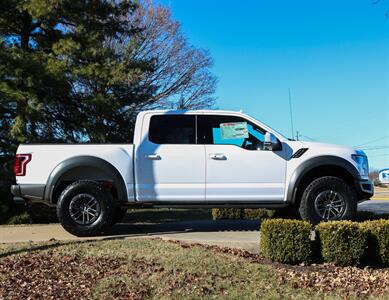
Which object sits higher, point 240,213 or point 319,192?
point 319,192

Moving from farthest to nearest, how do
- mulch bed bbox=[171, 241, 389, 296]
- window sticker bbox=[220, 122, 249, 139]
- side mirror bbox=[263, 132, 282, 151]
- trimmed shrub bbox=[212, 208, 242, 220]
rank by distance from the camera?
trimmed shrub bbox=[212, 208, 242, 220] < window sticker bbox=[220, 122, 249, 139] < side mirror bbox=[263, 132, 282, 151] < mulch bed bbox=[171, 241, 389, 296]

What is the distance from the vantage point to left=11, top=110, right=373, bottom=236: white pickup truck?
834 cm

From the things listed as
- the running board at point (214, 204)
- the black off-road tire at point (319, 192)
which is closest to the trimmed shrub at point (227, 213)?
the running board at point (214, 204)

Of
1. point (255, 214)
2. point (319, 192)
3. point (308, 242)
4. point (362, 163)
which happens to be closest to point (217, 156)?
point (319, 192)

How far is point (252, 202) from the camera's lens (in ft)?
27.9

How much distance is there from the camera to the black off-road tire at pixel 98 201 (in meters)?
8.27

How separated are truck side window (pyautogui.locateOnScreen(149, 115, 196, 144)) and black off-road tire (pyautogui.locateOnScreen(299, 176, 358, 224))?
206cm

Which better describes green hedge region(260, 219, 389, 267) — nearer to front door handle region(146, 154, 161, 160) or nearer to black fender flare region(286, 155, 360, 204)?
black fender flare region(286, 155, 360, 204)

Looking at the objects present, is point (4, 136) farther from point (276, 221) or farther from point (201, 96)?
point (201, 96)

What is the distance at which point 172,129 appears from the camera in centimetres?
868

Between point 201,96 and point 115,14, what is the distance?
11.8 meters

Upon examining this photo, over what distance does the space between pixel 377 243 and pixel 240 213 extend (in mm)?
4669

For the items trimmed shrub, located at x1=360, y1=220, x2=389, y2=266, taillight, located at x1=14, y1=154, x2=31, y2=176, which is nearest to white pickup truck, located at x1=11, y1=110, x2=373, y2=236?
taillight, located at x1=14, y1=154, x2=31, y2=176

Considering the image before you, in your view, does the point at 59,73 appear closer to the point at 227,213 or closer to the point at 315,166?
the point at 227,213
